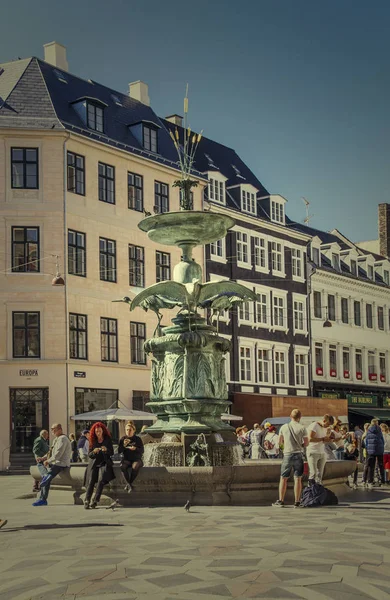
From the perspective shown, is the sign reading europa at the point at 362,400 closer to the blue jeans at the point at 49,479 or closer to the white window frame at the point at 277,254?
the white window frame at the point at 277,254

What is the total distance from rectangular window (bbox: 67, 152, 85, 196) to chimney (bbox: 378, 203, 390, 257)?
30.7m

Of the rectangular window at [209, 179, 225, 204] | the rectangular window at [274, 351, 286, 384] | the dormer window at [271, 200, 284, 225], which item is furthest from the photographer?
the dormer window at [271, 200, 284, 225]

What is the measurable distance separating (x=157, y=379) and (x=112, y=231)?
2303cm

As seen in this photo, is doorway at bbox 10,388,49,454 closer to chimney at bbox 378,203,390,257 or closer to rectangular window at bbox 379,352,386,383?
rectangular window at bbox 379,352,386,383

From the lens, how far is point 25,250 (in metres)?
38.8

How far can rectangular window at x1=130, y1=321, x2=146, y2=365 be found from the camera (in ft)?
139

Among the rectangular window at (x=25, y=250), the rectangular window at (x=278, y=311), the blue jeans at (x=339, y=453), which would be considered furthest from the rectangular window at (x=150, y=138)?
the blue jeans at (x=339, y=453)

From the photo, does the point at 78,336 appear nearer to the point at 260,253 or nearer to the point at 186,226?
the point at 260,253

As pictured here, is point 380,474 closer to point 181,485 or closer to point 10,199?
point 181,485

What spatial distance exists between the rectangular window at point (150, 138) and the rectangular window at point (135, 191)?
214 centimetres

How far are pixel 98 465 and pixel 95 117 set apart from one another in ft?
93.1

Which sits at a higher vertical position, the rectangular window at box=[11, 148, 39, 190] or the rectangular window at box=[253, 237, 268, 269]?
the rectangular window at box=[11, 148, 39, 190]

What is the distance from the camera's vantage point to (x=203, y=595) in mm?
8188

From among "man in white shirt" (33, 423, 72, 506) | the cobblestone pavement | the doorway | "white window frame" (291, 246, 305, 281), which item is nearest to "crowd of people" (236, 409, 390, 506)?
the cobblestone pavement
